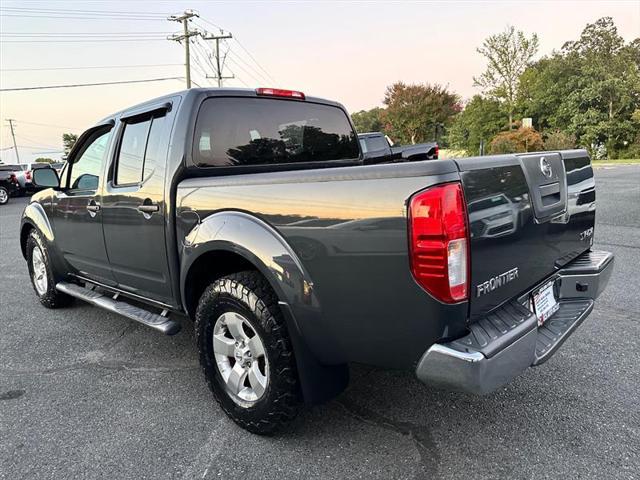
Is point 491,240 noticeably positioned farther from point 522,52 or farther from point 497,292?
point 522,52

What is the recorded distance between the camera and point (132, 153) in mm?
3383

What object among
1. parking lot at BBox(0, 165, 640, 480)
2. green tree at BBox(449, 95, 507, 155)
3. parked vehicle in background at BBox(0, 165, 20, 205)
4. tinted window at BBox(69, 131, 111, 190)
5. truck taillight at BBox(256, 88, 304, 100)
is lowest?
parking lot at BBox(0, 165, 640, 480)

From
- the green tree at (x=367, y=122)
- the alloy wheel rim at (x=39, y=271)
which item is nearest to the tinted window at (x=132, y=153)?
the alloy wheel rim at (x=39, y=271)

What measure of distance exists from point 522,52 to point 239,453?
1686 inches

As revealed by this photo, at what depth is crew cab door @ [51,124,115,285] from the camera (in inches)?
145

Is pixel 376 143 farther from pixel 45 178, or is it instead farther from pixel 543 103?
pixel 543 103

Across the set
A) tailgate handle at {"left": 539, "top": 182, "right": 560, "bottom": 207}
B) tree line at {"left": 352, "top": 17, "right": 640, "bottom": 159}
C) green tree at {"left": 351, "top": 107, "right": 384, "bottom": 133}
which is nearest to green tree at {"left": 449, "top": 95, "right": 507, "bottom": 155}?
tree line at {"left": 352, "top": 17, "right": 640, "bottom": 159}

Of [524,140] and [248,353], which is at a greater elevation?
[524,140]

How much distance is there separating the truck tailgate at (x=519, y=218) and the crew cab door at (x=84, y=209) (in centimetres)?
284

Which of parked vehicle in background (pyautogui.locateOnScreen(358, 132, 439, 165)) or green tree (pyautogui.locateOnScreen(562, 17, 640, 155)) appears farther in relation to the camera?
green tree (pyautogui.locateOnScreen(562, 17, 640, 155))

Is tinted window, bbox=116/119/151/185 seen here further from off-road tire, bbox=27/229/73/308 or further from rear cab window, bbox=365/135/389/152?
rear cab window, bbox=365/135/389/152

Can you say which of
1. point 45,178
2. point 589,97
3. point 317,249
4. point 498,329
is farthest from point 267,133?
point 589,97

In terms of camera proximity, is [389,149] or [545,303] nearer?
[545,303]

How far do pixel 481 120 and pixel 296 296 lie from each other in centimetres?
4159
